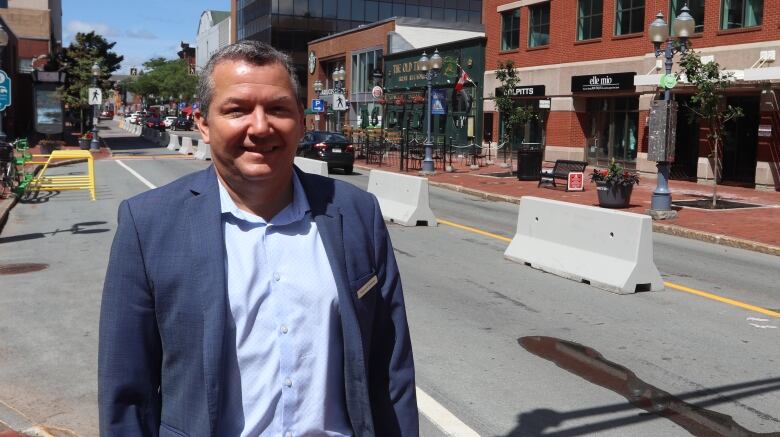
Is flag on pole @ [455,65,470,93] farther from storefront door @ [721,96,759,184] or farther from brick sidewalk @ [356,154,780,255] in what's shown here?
storefront door @ [721,96,759,184]

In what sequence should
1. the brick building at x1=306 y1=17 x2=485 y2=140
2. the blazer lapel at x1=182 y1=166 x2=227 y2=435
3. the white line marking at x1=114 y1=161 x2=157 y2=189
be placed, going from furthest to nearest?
the brick building at x1=306 y1=17 x2=485 y2=140 < the white line marking at x1=114 y1=161 x2=157 y2=189 < the blazer lapel at x1=182 y1=166 x2=227 y2=435

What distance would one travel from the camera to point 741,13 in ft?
81.1

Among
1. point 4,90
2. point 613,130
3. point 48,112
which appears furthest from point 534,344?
point 48,112

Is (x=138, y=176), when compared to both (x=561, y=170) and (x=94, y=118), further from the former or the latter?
(x=94, y=118)

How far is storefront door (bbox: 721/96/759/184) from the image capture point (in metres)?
25.0

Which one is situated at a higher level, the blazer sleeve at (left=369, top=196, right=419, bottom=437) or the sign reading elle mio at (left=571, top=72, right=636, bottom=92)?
the sign reading elle mio at (left=571, top=72, right=636, bottom=92)

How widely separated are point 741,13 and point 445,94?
63.3 feet

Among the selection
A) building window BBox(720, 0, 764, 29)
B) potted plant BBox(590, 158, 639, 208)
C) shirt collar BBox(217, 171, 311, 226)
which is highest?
building window BBox(720, 0, 764, 29)

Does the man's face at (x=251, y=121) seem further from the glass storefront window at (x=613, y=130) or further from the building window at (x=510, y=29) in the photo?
the building window at (x=510, y=29)

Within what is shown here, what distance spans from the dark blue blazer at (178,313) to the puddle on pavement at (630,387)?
12.0 ft

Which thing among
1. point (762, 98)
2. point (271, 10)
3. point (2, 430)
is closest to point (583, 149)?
point (762, 98)

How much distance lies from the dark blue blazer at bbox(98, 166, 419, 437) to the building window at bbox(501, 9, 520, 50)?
36.2 metres

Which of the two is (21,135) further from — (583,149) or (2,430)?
(2,430)

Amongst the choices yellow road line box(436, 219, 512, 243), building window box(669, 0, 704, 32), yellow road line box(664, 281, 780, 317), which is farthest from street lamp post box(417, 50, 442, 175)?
yellow road line box(664, 281, 780, 317)
